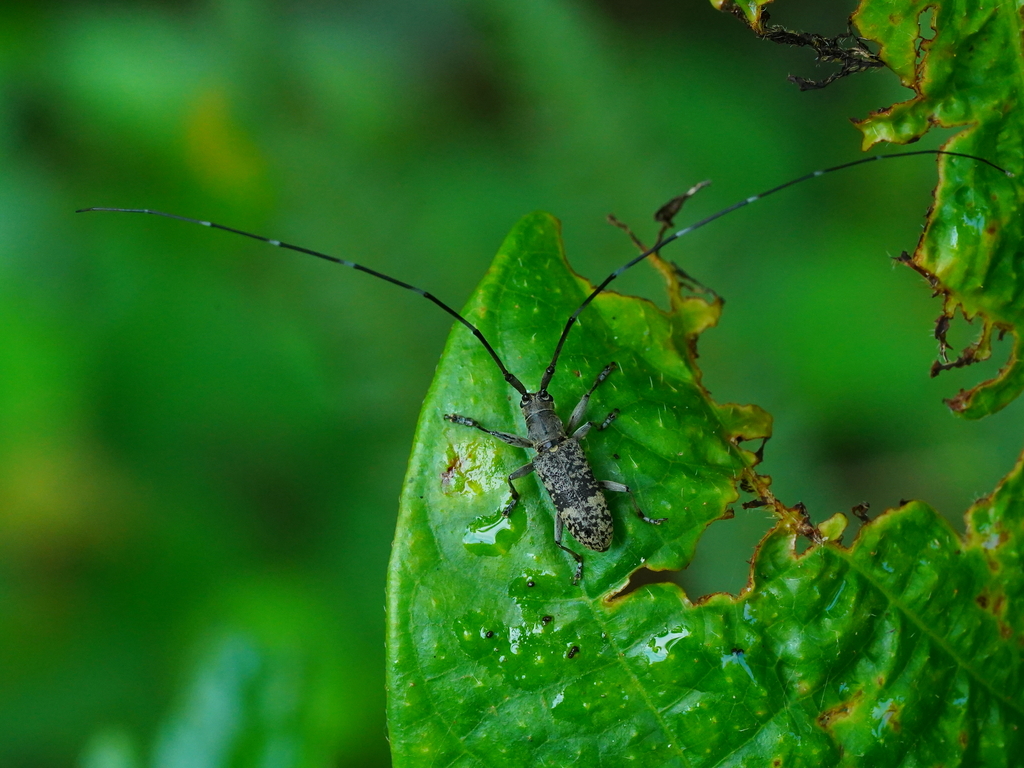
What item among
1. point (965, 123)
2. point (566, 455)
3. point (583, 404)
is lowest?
point (566, 455)

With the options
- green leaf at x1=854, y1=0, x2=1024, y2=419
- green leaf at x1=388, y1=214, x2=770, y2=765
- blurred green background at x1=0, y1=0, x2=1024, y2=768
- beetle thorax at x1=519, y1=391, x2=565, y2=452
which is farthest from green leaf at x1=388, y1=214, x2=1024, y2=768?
blurred green background at x1=0, y1=0, x2=1024, y2=768

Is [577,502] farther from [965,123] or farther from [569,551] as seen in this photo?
[965,123]

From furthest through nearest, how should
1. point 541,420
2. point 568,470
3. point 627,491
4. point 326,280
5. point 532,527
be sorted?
point 326,280 < point 541,420 < point 568,470 < point 627,491 < point 532,527

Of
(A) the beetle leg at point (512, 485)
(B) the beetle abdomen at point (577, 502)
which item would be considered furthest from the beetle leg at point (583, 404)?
(A) the beetle leg at point (512, 485)

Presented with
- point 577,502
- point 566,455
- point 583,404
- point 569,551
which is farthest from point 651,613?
point 583,404

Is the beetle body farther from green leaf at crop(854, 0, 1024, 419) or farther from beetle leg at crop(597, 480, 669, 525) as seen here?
green leaf at crop(854, 0, 1024, 419)

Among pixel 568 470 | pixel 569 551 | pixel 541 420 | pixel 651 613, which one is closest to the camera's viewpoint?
pixel 651 613

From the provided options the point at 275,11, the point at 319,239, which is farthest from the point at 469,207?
the point at 275,11
